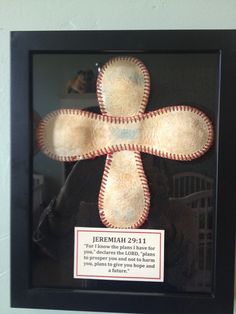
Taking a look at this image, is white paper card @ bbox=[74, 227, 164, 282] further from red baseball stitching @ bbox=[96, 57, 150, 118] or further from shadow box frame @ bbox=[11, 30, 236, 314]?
red baseball stitching @ bbox=[96, 57, 150, 118]

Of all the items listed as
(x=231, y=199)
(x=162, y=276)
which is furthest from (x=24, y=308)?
(x=231, y=199)

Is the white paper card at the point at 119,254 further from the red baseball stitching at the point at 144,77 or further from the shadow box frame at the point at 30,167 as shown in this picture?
the red baseball stitching at the point at 144,77

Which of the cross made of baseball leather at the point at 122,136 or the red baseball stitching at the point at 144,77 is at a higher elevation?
the red baseball stitching at the point at 144,77

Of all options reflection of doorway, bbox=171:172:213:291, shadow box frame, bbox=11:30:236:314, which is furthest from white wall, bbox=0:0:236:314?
reflection of doorway, bbox=171:172:213:291

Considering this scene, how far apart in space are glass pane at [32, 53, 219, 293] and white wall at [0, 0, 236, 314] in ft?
0.14

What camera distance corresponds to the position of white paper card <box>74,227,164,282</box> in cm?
39

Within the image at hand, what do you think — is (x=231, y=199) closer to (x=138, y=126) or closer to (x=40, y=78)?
(x=138, y=126)

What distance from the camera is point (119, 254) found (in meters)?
0.40

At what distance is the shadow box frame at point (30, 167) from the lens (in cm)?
38

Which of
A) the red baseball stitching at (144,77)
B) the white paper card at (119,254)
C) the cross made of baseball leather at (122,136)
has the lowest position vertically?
the white paper card at (119,254)

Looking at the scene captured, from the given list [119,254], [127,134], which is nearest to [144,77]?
[127,134]
